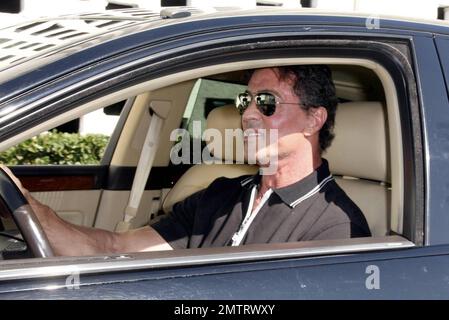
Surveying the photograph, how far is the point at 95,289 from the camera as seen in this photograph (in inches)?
60.8

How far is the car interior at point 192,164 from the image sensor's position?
7.53ft

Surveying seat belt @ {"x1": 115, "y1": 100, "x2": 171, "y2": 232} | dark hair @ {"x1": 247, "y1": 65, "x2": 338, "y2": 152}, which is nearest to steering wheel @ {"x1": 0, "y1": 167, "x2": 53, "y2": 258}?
dark hair @ {"x1": 247, "y1": 65, "x2": 338, "y2": 152}

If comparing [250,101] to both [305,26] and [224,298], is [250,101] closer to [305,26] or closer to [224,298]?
[305,26]

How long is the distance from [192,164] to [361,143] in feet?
4.79

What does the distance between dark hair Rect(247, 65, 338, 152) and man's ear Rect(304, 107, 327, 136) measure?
1 centimetres

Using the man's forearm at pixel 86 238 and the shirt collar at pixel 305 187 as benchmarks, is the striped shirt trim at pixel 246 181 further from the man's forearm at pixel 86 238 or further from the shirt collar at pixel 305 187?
the man's forearm at pixel 86 238

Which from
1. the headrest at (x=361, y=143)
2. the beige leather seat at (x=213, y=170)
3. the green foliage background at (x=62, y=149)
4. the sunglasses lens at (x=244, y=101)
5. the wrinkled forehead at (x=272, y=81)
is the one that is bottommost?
the green foliage background at (x=62, y=149)

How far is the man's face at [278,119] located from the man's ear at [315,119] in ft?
0.07

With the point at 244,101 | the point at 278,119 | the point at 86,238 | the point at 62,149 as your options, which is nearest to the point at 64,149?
the point at 62,149

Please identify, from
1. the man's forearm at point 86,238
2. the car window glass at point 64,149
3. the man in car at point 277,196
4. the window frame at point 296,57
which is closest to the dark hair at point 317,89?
the man in car at point 277,196

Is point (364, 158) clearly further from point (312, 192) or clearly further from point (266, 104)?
point (266, 104)

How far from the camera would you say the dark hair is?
2285mm

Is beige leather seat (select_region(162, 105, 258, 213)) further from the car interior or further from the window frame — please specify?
the window frame
